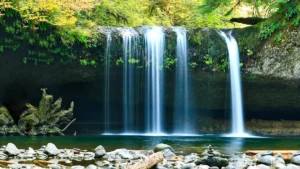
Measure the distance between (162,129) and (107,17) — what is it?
20.4 ft

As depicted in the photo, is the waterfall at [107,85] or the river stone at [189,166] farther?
the waterfall at [107,85]

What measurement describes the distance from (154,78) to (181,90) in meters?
1.31

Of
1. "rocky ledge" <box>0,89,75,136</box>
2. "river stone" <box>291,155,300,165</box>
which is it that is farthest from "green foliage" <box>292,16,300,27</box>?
"river stone" <box>291,155,300,165</box>

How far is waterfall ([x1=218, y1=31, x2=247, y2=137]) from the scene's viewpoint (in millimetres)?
17578

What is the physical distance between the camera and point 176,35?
57.6 feet

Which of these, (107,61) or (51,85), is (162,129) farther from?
(51,85)

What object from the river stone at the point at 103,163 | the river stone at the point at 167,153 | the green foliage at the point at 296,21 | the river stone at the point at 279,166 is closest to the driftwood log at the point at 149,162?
the river stone at the point at 103,163

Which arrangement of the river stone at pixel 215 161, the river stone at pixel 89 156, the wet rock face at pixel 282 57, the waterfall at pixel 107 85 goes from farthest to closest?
the waterfall at pixel 107 85 → the wet rock face at pixel 282 57 → the river stone at pixel 89 156 → the river stone at pixel 215 161

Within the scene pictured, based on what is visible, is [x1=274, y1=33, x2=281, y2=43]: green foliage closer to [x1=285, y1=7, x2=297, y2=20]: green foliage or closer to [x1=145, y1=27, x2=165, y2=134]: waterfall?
[x1=285, y1=7, x2=297, y2=20]: green foliage

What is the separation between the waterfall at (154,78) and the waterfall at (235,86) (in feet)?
8.71

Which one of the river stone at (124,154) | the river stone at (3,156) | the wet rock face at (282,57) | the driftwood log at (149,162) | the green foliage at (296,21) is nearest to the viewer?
the driftwood log at (149,162)

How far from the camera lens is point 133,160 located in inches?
339

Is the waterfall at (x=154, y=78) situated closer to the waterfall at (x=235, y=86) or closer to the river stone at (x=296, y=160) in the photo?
the waterfall at (x=235, y=86)

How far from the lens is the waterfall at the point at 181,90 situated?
57.7 feet
